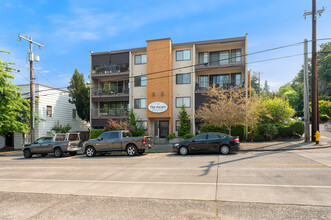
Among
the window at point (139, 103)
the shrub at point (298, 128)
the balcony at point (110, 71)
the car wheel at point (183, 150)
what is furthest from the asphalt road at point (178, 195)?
the balcony at point (110, 71)

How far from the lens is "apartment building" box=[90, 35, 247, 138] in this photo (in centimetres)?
2373

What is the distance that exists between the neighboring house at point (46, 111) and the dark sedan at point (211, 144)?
58.6 feet

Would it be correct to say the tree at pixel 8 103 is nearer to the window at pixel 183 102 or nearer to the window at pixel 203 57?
the window at pixel 183 102

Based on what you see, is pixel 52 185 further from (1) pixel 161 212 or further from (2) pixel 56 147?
(2) pixel 56 147

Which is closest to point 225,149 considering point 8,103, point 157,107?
point 157,107

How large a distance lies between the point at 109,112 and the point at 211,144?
52.6 feet

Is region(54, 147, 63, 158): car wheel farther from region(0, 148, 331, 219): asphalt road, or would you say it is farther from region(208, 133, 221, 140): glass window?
region(208, 133, 221, 140): glass window

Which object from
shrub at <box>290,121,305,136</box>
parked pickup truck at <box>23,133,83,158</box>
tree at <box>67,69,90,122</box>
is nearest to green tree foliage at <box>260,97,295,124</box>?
shrub at <box>290,121,305,136</box>

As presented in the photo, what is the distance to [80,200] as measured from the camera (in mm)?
5840

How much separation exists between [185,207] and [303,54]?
16.7 m

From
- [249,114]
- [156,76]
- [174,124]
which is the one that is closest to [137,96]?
[156,76]

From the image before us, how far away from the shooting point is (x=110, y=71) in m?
26.9

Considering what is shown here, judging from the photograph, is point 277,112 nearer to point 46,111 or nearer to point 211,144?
point 211,144

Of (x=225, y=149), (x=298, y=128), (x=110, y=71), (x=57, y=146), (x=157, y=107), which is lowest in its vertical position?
(x=57, y=146)
